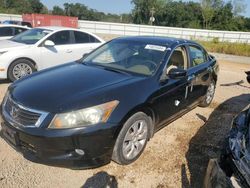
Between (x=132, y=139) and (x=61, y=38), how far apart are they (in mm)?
5061

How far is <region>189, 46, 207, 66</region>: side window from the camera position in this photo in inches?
197

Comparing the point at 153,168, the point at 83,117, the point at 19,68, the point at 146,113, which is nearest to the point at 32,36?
the point at 19,68

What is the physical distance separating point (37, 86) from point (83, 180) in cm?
129

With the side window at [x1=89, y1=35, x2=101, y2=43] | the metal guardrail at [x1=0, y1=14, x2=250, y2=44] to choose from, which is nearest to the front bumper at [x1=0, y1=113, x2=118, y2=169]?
the side window at [x1=89, y1=35, x2=101, y2=43]

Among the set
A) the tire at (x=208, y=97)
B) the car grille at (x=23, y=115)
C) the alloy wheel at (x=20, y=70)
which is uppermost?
the car grille at (x=23, y=115)

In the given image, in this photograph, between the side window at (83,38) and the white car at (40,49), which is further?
the side window at (83,38)

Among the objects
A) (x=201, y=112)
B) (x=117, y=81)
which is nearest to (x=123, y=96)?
(x=117, y=81)

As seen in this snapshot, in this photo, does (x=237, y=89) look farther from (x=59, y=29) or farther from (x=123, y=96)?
(x=123, y=96)

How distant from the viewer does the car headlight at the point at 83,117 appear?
9.62 ft

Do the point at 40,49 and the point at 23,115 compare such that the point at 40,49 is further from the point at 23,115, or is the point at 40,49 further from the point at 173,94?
the point at 23,115

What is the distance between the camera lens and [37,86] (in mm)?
3516

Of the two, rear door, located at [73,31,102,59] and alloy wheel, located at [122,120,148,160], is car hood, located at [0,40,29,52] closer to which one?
rear door, located at [73,31,102,59]

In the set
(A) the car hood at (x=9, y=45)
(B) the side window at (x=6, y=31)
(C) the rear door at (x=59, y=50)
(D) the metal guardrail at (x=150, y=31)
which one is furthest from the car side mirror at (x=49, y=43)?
(D) the metal guardrail at (x=150, y=31)

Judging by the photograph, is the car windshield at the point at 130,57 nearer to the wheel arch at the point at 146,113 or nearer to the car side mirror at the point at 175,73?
the car side mirror at the point at 175,73
